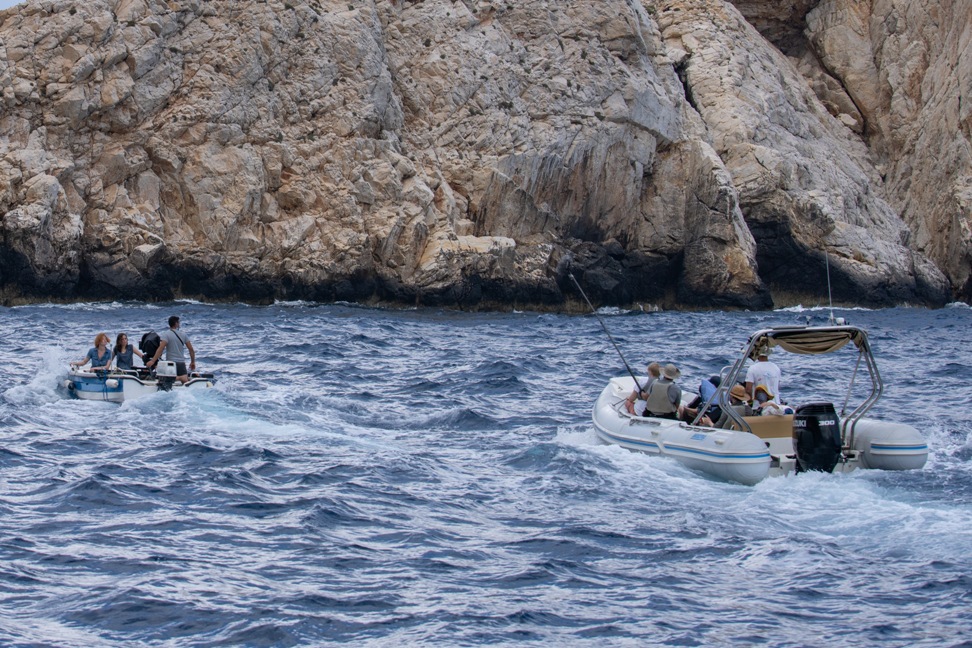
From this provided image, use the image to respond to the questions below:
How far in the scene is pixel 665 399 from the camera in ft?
47.0

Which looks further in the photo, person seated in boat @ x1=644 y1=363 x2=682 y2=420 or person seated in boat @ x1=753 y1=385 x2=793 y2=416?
person seated in boat @ x1=644 y1=363 x2=682 y2=420

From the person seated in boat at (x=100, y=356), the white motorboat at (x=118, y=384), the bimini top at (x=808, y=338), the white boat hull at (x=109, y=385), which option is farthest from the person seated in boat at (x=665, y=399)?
the person seated in boat at (x=100, y=356)

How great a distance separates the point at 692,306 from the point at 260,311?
60.3 ft

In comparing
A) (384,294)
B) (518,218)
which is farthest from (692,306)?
(384,294)

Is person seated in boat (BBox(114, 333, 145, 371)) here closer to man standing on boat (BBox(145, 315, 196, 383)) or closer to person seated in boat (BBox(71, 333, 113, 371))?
person seated in boat (BBox(71, 333, 113, 371))

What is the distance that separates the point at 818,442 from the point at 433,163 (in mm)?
30958

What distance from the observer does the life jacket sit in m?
14.3

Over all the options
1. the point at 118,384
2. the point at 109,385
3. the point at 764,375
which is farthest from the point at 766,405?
the point at 109,385

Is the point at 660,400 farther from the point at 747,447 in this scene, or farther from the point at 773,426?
the point at 747,447

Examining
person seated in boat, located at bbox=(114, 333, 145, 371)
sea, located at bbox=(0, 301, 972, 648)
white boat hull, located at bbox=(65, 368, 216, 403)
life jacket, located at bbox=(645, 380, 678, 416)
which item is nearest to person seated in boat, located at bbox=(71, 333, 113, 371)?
person seated in boat, located at bbox=(114, 333, 145, 371)

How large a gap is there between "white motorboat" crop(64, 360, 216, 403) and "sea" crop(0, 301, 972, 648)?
0.26m

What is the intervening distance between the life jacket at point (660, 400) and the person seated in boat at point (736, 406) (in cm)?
Answer: 75

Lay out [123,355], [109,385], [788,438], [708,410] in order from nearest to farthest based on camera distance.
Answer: [788,438] → [708,410] → [109,385] → [123,355]

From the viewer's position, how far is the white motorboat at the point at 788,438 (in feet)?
40.3
